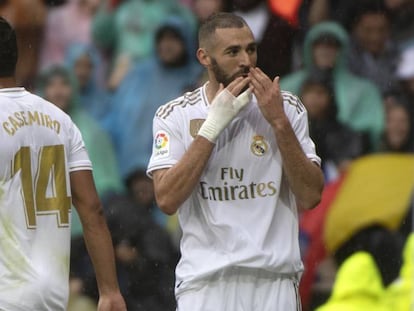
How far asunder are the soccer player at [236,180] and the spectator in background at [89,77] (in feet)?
14.4

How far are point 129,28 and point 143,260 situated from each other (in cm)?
197

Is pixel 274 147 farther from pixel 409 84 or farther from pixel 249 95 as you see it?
pixel 409 84

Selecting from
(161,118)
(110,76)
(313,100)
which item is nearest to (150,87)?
(110,76)

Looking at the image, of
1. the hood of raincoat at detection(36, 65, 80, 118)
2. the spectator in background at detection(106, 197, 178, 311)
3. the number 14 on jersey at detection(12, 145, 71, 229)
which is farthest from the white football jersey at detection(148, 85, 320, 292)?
the hood of raincoat at detection(36, 65, 80, 118)

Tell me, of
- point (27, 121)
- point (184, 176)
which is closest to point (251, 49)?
point (184, 176)

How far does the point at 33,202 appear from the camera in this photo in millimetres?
6340

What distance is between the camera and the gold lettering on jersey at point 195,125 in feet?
22.3

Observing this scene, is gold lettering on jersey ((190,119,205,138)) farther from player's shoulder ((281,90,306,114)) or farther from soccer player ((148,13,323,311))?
player's shoulder ((281,90,306,114))

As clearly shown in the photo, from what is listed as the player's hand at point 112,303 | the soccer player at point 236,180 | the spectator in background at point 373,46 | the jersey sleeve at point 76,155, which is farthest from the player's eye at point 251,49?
the spectator in background at point 373,46

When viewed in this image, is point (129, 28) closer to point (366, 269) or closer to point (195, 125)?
point (366, 269)

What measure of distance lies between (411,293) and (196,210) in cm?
311

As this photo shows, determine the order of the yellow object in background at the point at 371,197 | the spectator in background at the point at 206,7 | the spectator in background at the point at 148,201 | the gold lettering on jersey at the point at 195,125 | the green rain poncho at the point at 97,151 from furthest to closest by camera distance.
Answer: the spectator in background at the point at 206,7 < the green rain poncho at the point at 97,151 < the spectator in background at the point at 148,201 < the yellow object in background at the point at 371,197 < the gold lettering on jersey at the point at 195,125

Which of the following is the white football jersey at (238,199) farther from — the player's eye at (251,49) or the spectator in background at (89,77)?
the spectator in background at (89,77)

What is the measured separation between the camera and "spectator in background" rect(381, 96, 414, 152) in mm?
10094
